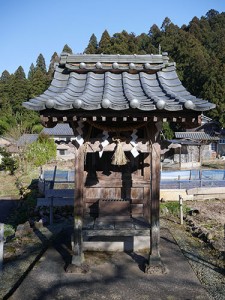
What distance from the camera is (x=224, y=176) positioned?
16.6 metres

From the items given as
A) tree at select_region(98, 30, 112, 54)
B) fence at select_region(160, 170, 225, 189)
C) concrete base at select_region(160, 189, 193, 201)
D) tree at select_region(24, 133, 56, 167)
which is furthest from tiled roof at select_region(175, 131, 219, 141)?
tree at select_region(98, 30, 112, 54)

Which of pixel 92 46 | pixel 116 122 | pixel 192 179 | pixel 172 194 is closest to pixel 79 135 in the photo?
pixel 116 122

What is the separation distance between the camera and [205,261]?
5883 mm

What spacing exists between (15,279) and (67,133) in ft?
108

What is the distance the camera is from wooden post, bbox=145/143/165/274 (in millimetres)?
5176

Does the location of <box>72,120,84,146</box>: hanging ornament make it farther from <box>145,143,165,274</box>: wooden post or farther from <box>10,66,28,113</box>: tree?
<box>10,66,28,113</box>: tree

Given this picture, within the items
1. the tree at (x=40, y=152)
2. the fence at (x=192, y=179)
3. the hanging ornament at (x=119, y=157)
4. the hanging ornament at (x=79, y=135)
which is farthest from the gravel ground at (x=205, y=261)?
the tree at (x=40, y=152)

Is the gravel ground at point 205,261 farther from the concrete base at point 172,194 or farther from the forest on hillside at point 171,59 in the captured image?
the forest on hillside at point 171,59

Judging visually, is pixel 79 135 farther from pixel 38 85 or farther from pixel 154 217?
pixel 38 85

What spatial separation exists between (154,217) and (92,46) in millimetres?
62968

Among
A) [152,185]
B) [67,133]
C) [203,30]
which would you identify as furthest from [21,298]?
[203,30]

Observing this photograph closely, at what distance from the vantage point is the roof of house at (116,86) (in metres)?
4.33

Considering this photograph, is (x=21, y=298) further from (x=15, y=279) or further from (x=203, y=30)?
(x=203, y=30)

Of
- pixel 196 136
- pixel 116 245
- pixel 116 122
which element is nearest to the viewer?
pixel 116 122
